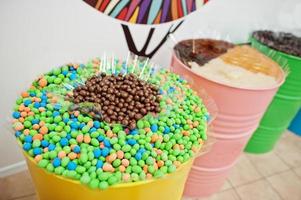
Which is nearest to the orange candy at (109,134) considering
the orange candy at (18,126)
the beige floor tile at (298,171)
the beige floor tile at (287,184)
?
the orange candy at (18,126)

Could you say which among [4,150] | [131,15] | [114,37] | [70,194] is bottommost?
[4,150]

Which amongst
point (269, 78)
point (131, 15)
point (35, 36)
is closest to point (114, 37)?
point (131, 15)

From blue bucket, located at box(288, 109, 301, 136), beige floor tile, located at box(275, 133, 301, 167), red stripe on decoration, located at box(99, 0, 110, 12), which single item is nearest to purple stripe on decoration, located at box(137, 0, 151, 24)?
red stripe on decoration, located at box(99, 0, 110, 12)

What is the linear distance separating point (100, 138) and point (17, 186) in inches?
40.4

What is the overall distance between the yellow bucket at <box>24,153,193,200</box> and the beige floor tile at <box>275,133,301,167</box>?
1.47m

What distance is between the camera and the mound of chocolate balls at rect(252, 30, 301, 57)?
5.09 feet

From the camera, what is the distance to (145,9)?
4.32 feet

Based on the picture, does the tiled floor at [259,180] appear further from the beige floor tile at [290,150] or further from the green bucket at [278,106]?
the green bucket at [278,106]

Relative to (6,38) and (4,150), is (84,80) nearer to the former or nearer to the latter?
(6,38)

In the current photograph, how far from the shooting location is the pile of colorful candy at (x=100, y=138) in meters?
0.65

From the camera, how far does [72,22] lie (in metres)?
1.22

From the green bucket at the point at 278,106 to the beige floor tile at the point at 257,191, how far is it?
282 millimetres

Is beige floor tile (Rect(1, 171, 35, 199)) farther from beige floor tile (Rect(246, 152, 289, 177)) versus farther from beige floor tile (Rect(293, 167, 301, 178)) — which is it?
beige floor tile (Rect(293, 167, 301, 178))

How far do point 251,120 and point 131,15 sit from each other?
0.73m
